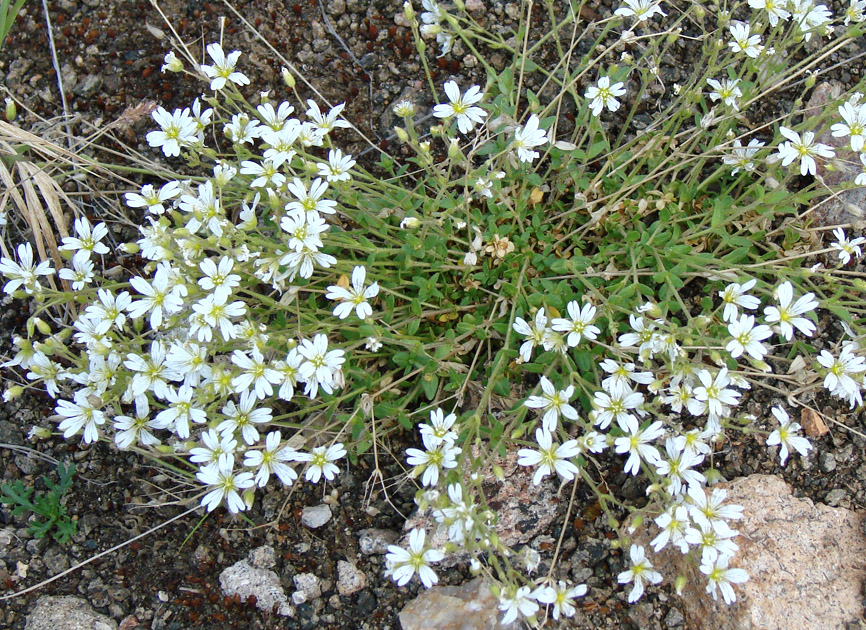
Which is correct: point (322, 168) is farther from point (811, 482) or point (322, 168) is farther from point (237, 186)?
point (811, 482)

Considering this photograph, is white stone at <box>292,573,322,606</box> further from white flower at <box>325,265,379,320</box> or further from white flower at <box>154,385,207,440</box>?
white flower at <box>325,265,379,320</box>

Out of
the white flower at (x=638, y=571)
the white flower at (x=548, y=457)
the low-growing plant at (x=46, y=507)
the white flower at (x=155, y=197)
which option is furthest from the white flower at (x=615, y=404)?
the low-growing plant at (x=46, y=507)

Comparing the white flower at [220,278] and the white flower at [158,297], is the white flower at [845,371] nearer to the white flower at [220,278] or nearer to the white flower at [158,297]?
the white flower at [220,278]

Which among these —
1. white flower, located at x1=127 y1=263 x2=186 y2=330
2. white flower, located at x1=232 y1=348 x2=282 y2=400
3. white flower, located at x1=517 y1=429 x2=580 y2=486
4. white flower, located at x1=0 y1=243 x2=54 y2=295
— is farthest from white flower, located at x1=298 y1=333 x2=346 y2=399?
white flower, located at x1=0 y1=243 x2=54 y2=295

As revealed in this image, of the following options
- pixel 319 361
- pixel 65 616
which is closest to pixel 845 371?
pixel 319 361

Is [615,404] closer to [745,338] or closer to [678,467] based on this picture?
[678,467]

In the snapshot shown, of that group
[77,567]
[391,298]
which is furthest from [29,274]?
[391,298]
